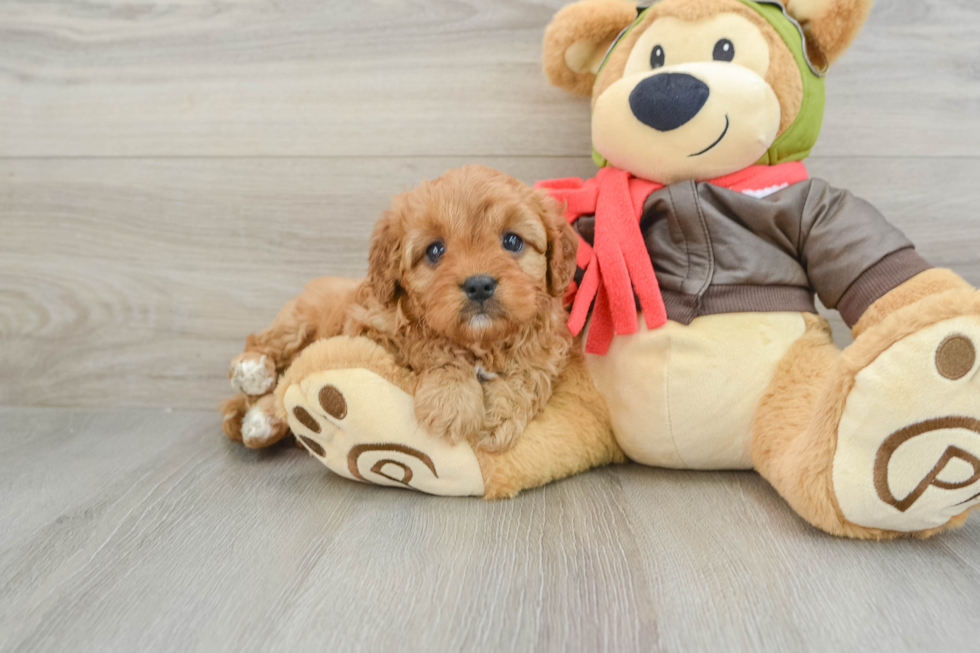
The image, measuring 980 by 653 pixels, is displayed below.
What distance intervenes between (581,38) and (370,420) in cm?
82

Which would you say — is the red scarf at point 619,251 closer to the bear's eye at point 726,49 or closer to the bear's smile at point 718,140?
the bear's smile at point 718,140

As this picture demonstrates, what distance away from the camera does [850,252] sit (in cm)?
106

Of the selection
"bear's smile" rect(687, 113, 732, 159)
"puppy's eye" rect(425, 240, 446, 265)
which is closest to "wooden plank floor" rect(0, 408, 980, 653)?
"puppy's eye" rect(425, 240, 446, 265)

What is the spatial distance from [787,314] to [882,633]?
53cm

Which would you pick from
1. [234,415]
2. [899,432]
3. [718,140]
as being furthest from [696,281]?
[234,415]

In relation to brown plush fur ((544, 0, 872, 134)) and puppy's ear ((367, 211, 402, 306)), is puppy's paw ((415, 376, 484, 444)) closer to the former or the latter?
puppy's ear ((367, 211, 402, 306))

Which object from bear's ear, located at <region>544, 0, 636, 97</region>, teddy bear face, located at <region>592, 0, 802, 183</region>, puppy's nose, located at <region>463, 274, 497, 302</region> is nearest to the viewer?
puppy's nose, located at <region>463, 274, 497, 302</region>

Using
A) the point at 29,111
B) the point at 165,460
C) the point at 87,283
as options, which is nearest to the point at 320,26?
the point at 29,111

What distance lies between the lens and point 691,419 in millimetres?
1096

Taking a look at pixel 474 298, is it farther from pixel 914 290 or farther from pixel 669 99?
pixel 914 290

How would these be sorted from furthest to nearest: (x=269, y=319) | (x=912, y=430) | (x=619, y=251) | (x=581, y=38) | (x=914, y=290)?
(x=269, y=319) → (x=581, y=38) → (x=619, y=251) → (x=914, y=290) → (x=912, y=430)

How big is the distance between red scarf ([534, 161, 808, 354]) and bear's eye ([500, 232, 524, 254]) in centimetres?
15

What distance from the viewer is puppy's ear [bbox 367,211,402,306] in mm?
1067

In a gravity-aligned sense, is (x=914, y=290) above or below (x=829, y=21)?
below
